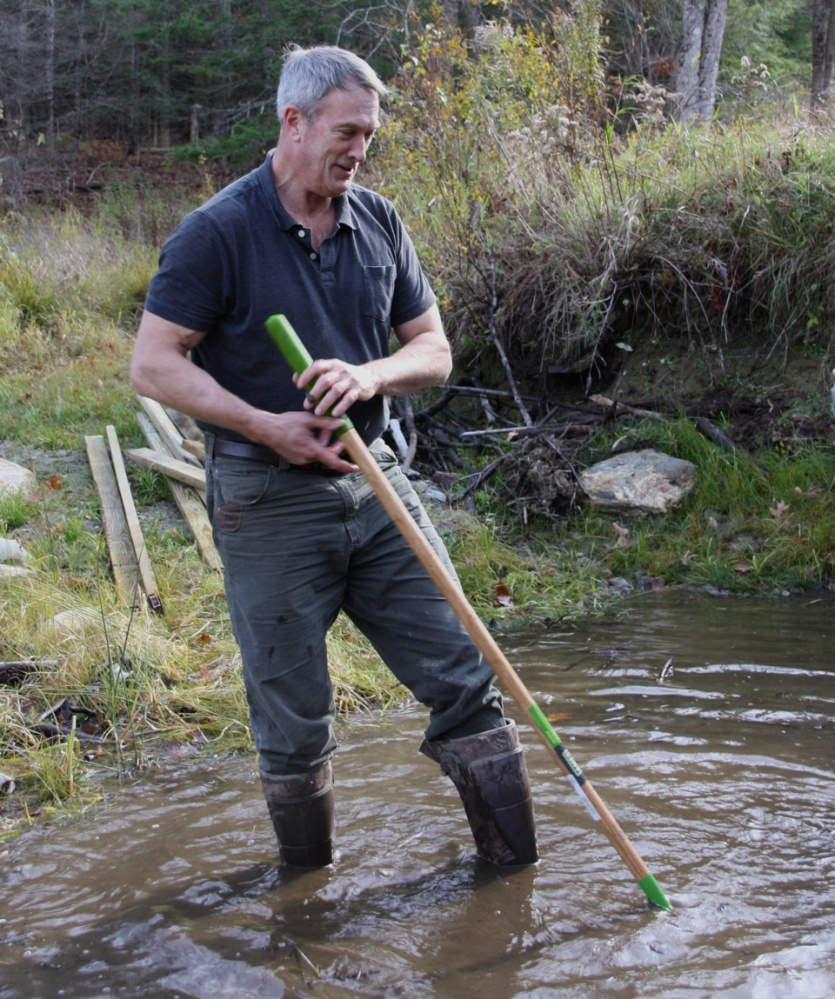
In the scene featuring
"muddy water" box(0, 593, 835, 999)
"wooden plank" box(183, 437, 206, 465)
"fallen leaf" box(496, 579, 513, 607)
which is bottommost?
"fallen leaf" box(496, 579, 513, 607)

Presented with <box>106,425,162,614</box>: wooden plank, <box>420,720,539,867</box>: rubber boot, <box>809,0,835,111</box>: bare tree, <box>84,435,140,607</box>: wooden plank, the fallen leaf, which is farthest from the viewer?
<box>809,0,835,111</box>: bare tree

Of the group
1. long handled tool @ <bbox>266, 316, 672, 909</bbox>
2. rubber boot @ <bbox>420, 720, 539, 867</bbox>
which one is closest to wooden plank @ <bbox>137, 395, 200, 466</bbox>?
rubber boot @ <bbox>420, 720, 539, 867</bbox>

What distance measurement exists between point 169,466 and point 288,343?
4.49 m

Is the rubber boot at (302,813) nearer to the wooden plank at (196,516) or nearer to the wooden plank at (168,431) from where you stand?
the wooden plank at (196,516)

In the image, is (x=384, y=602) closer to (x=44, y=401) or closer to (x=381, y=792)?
(x=381, y=792)

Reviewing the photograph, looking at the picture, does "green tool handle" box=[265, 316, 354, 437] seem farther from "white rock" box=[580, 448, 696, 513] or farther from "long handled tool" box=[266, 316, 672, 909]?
"white rock" box=[580, 448, 696, 513]

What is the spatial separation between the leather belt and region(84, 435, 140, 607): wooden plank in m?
2.48

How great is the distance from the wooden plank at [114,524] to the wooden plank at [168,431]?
43cm

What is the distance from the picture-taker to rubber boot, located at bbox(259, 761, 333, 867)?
302cm

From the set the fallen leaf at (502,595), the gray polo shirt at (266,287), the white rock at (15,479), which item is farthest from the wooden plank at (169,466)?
the gray polo shirt at (266,287)

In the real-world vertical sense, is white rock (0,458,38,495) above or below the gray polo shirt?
below

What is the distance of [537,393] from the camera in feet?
25.2

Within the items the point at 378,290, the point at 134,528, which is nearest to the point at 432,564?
the point at 378,290

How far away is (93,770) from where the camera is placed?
162 inches
